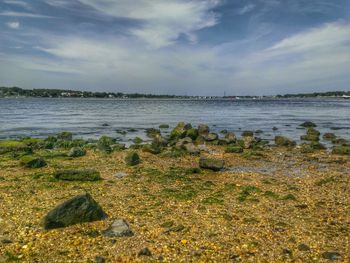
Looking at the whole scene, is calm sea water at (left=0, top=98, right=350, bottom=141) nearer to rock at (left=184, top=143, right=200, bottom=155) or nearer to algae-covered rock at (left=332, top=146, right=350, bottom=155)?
algae-covered rock at (left=332, top=146, right=350, bottom=155)

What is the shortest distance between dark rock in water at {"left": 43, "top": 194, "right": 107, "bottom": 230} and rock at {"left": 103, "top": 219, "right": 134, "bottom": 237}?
758 millimetres

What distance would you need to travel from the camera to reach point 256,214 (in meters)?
10.0

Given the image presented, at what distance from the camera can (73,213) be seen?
352 inches

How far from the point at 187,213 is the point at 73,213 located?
3.06 meters

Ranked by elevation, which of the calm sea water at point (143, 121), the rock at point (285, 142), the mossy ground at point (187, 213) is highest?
the mossy ground at point (187, 213)

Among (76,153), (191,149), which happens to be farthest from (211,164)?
Answer: (76,153)

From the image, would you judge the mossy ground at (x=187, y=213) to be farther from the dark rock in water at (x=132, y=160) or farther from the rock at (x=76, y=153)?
the rock at (x=76, y=153)

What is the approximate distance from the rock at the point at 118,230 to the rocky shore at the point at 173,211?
24 mm

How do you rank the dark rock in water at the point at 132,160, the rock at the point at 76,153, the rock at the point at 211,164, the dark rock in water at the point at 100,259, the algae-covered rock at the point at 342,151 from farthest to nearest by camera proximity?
the algae-covered rock at the point at 342,151 < the rock at the point at 76,153 < the dark rock in water at the point at 132,160 < the rock at the point at 211,164 < the dark rock in water at the point at 100,259

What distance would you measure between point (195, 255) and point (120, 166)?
10234mm

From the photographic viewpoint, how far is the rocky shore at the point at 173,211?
7.58 metres

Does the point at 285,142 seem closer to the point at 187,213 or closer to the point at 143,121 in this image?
the point at 187,213

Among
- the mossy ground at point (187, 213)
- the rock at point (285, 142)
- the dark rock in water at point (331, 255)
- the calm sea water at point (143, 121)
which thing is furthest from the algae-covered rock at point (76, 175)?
the calm sea water at point (143, 121)

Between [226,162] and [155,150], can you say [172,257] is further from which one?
[155,150]
